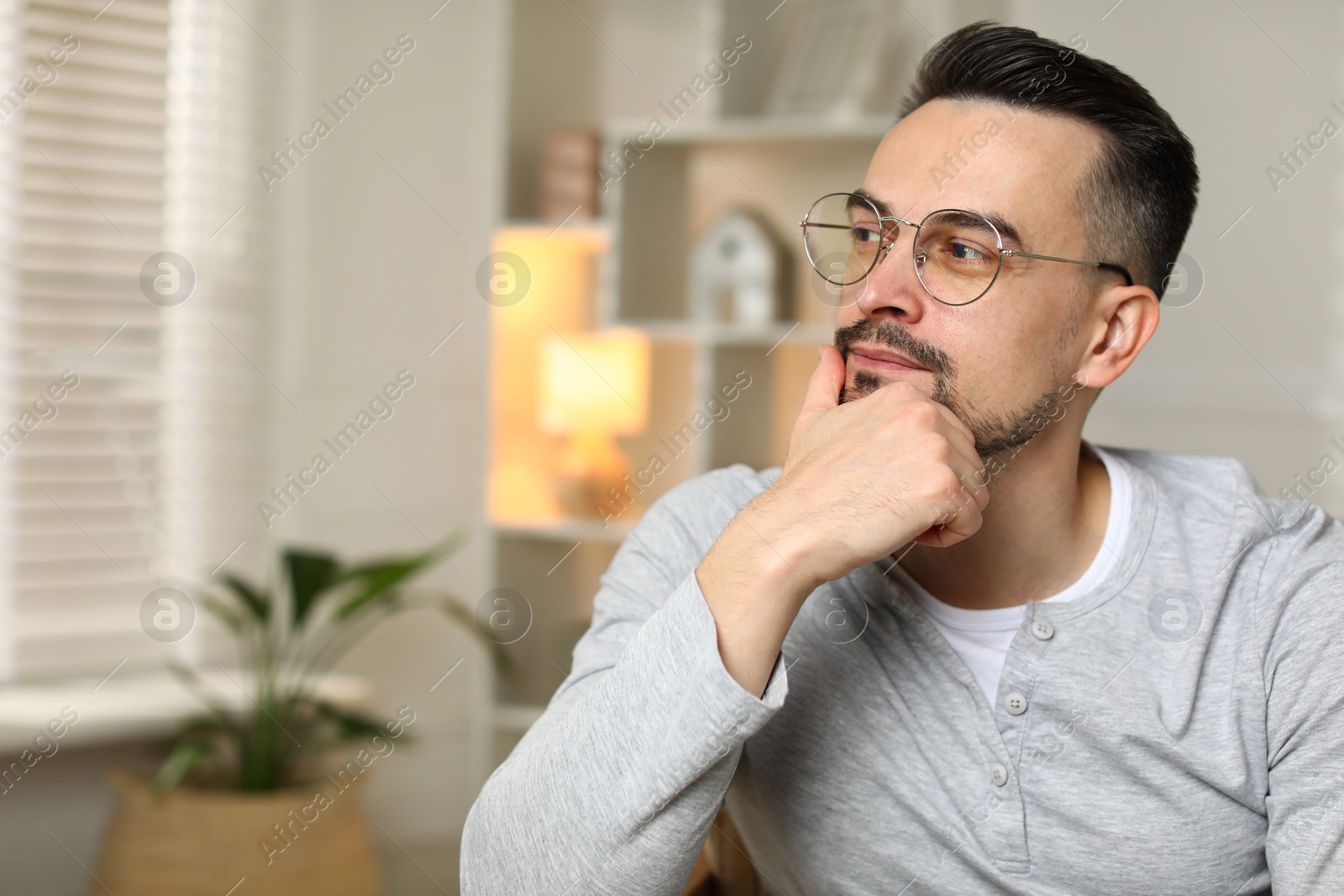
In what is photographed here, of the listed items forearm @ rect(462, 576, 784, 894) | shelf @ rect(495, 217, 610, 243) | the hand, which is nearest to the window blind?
shelf @ rect(495, 217, 610, 243)

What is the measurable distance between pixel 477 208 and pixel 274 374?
801 mm

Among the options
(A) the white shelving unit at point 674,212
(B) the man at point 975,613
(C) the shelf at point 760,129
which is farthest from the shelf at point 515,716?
(B) the man at point 975,613

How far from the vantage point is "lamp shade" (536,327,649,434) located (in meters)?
3.40

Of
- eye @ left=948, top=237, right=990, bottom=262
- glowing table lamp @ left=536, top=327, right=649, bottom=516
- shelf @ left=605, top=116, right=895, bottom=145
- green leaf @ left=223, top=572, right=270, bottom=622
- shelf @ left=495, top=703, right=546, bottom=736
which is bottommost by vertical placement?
shelf @ left=495, top=703, right=546, bottom=736

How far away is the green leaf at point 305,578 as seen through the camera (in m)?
2.67

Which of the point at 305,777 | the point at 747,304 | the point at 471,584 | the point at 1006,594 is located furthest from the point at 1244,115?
the point at 305,777

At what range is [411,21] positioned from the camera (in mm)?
3391

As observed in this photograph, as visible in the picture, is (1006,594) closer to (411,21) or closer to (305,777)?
(305,777)

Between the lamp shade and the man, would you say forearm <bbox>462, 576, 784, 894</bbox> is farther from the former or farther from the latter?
the lamp shade

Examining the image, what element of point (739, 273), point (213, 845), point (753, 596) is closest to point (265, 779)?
point (213, 845)

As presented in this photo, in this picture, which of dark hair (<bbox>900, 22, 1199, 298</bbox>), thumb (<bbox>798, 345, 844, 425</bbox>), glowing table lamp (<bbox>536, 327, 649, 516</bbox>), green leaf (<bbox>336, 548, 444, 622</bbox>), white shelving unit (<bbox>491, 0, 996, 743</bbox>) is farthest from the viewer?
glowing table lamp (<bbox>536, 327, 649, 516</bbox>)

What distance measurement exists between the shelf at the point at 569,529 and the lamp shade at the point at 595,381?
285 millimetres

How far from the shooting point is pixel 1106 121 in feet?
4.52

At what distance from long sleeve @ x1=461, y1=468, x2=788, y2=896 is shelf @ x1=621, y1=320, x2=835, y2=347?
6.62 feet
